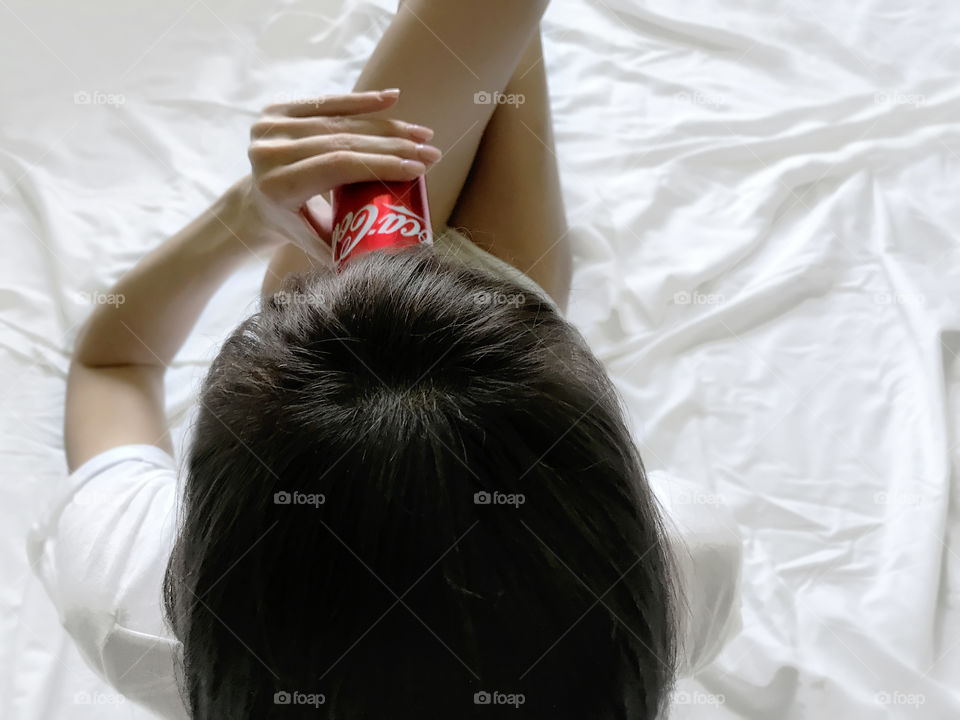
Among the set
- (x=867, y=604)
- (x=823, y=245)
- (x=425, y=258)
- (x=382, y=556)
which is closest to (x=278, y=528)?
(x=382, y=556)

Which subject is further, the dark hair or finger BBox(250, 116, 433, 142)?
finger BBox(250, 116, 433, 142)

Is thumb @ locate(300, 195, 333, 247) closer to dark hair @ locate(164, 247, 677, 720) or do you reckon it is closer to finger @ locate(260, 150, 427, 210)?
finger @ locate(260, 150, 427, 210)

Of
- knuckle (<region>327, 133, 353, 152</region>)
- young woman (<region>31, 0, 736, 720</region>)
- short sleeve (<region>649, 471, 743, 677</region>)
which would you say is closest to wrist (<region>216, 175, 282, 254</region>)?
knuckle (<region>327, 133, 353, 152</region>)

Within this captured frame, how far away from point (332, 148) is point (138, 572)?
1.01 feet

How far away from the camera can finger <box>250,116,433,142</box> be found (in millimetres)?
592

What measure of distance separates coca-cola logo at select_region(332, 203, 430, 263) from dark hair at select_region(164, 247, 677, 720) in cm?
13

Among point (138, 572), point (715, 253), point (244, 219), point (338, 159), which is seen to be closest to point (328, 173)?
point (338, 159)

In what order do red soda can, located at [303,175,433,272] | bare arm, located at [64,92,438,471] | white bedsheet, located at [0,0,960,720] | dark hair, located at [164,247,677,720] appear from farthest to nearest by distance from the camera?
white bedsheet, located at [0,0,960,720] → bare arm, located at [64,92,438,471] → red soda can, located at [303,175,433,272] → dark hair, located at [164,247,677,720]

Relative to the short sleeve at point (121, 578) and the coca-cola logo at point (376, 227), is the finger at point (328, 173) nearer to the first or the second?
the coca-cola logo at point (376, 227)

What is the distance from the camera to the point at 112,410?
0.72 meters

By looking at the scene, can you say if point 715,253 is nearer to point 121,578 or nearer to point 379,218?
point 379,218

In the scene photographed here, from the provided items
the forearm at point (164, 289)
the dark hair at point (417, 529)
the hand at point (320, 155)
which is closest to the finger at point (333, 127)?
the hand at point (320, 155)

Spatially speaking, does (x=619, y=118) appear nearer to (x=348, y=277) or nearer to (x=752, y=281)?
(x=752, y=281)

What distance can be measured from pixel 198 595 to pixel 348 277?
0.52 ft
